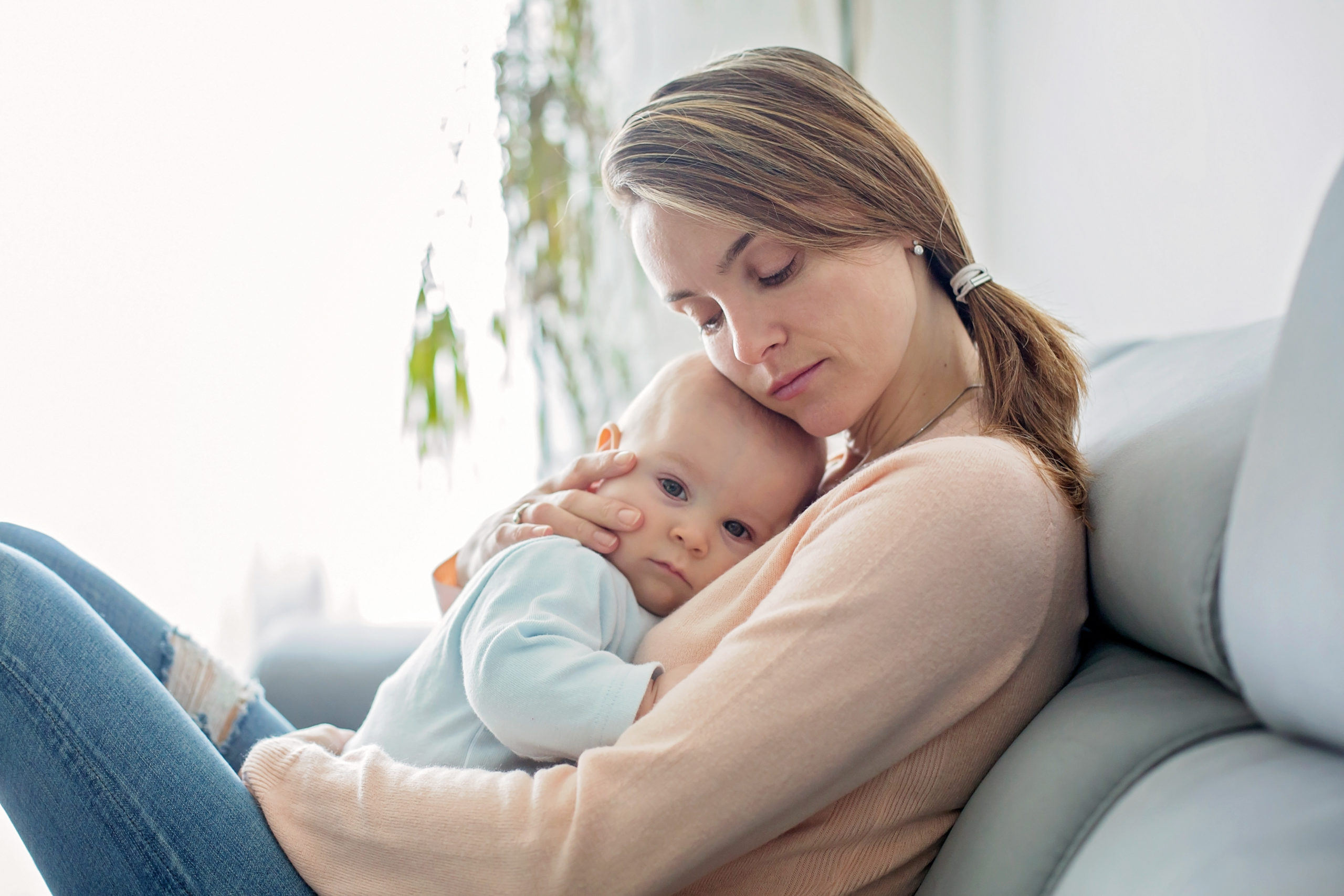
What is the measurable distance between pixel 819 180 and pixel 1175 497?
51cm

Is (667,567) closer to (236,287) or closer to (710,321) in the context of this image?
(710,321)

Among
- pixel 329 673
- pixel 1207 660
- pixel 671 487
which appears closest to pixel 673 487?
pixel 671 487

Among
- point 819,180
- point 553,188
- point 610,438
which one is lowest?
point 610,438

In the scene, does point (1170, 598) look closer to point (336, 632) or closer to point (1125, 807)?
point (1125, 807)

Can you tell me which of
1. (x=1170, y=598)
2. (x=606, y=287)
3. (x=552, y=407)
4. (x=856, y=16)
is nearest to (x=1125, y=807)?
(x=1170, y=598)

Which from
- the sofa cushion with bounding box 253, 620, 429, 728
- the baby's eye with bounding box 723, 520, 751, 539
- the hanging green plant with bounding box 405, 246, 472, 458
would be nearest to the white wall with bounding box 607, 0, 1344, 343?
the baby's eye with bounding box 723, 520, 751, 539

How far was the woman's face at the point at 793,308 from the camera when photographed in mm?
1000

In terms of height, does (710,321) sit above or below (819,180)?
below

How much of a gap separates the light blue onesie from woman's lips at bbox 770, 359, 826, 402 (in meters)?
0.29

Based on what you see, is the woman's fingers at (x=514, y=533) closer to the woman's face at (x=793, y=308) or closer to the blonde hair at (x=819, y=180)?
the woman's face at (x=793, y=308)

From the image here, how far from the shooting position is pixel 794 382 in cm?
105

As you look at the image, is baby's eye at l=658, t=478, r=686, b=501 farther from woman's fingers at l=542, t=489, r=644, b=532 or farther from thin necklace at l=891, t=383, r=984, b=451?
thin necklace at l=891, t=383, r=984, b=451

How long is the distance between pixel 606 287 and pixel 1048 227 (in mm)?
1259

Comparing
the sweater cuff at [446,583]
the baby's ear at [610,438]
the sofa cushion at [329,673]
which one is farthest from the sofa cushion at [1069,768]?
the sofa cushion at [329,673]
